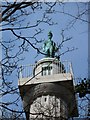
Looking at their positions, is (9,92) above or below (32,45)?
below

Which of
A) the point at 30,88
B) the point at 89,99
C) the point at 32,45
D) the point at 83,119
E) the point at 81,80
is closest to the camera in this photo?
the point at 32,45

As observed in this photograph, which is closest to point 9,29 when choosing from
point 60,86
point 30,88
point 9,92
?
point 9,92

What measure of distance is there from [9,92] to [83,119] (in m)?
1.60

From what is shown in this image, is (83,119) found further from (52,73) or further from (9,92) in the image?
(52,73)

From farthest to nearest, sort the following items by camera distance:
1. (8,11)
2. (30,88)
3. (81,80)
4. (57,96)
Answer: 1. (57,96)
2. (30,88)
3. (81,80)
4. (8,11)

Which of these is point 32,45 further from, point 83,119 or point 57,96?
point 57,96

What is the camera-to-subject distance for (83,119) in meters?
6.58

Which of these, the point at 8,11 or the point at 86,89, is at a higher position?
the point at 8,11

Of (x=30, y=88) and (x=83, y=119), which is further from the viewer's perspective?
(x=30, y=88)

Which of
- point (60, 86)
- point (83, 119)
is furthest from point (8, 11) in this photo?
point (60, 86)

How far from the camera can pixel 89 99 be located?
6.06 meters

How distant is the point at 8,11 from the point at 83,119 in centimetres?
216

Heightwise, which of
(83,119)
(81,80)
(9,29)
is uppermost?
(9,29)

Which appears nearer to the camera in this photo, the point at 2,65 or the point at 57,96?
the point at 2,65
